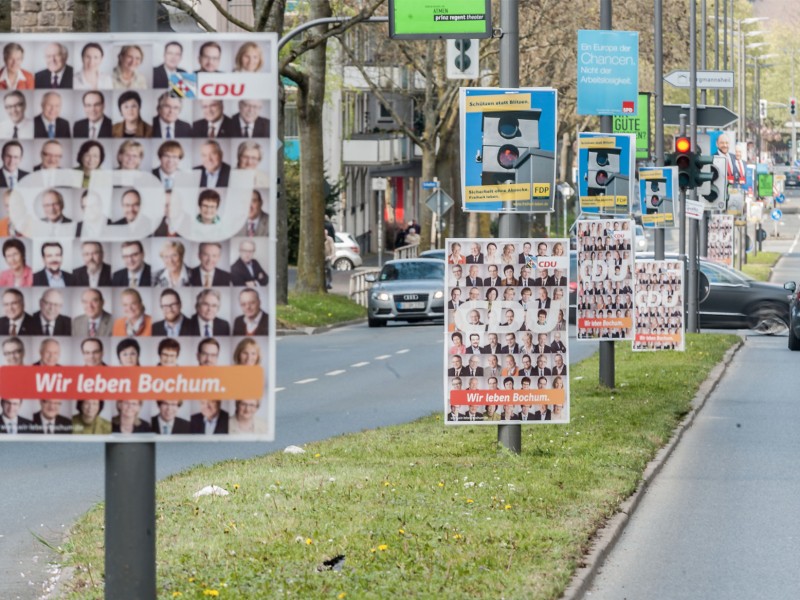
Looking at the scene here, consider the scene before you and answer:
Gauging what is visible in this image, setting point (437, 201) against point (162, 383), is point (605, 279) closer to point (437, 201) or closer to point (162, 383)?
point (162, 383)

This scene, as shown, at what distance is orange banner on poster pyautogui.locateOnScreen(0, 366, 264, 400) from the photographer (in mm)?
6230

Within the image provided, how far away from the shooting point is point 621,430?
16453 millimetres

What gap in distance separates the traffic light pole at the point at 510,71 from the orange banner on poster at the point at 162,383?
8.05 meters

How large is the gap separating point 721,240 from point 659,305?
24.9 meters

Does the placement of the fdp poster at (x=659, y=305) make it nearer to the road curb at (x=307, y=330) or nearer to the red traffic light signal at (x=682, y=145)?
the red traffic light signal at (x=682, y=145)

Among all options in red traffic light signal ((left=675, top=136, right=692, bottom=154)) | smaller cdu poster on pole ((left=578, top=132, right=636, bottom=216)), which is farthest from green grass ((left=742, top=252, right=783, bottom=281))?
smaller cdu poster on pole ((left=578, top=132, right=636, bottom=216))

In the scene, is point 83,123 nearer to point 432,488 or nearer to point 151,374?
point 151,374

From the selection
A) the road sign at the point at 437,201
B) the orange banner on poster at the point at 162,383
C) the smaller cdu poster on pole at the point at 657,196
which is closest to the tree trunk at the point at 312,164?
the road sign at the point at 437,201

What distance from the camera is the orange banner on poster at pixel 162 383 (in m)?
6.23

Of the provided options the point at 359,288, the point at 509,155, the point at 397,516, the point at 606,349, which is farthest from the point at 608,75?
the point at 359,288

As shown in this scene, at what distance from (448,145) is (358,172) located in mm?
29500

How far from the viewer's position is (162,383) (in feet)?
20.5

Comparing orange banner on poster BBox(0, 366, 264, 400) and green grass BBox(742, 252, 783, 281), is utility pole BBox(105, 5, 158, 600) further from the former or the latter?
green grass BBox(742, 252, 783, 281)

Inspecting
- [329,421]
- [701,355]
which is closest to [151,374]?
[329,421]
